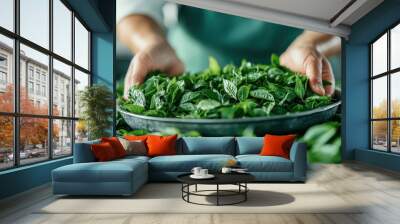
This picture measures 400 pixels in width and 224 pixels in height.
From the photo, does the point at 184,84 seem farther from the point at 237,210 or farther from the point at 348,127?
the point at 237,210

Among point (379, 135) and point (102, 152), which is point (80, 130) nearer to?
point (102, 152)

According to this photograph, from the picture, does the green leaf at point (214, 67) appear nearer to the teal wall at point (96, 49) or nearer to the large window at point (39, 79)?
the teal wall at point (96, 49)

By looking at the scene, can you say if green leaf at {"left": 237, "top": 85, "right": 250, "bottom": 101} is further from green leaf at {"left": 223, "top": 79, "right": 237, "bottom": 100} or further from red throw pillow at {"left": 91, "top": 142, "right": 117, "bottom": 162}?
red throw pillow at {"left": 91, "top": 142, "right": 117, "bottom": 162}

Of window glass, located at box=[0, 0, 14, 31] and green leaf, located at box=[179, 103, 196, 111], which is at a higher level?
window glass, located at box=[0, 0, 14, 31]

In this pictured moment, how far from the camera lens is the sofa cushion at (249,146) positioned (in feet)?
21.4

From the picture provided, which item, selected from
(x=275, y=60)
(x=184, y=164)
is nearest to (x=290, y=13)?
(x=275, y=60)

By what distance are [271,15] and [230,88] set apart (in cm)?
184

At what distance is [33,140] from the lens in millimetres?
5461

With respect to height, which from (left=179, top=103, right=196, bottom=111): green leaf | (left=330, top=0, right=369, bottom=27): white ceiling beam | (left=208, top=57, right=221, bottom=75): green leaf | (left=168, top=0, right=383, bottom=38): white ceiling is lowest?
(left=179, top=103, right=196, bottom=111): green leaf

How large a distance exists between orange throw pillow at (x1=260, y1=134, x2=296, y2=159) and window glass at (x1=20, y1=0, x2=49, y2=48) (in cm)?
386

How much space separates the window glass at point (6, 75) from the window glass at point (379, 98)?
698cm

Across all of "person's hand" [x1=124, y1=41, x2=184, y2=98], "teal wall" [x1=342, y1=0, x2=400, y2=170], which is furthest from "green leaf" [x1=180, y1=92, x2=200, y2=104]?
"teal wall" [x1=342, y1=0, x2=400, y2=170]

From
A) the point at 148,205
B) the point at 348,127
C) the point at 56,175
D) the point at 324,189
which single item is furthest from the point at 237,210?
the point at 348,127

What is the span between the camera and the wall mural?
333 inches
